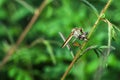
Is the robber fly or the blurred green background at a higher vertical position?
the robber fly

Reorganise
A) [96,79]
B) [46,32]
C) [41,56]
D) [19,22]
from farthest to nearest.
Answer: [19,22]
[46,32]
[41,56]
[96,79]

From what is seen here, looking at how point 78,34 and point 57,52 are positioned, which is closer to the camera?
point 78,34

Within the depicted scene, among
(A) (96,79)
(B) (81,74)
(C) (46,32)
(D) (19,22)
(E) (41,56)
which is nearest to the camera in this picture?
(A) (96,79)

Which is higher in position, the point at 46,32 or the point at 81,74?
the point at 46,32

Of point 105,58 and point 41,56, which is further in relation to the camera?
point 41,56

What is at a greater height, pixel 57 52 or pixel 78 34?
pixel 78 34

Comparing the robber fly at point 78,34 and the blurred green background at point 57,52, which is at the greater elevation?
the robber fly at point 78,34

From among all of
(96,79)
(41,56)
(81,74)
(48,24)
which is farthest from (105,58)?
(48,24)

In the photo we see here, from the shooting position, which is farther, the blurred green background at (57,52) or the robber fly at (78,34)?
the blurred green background at (57,52)

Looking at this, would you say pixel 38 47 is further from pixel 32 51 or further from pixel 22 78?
pixel 22 78

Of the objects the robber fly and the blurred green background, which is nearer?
the robber fly

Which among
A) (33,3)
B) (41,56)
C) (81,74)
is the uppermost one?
(33,3)
